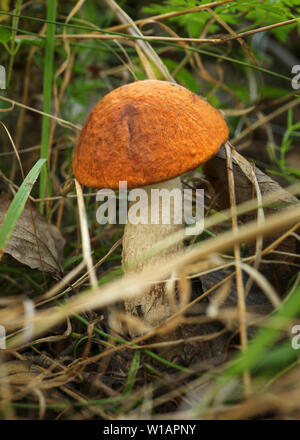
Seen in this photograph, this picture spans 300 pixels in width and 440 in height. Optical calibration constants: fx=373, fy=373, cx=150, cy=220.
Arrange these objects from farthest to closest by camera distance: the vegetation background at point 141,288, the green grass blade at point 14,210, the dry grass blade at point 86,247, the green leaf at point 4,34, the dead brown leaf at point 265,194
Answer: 1. the green leaf at point 4,34
2. the dead brown leaf at point 265,194
3. the green grass blade at point 14,210
4. the dry grass blade at point 86,247
5. the vegetation background at point 141,288

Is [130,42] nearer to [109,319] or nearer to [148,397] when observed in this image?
[109,319]

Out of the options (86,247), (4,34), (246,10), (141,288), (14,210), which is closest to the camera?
(141,288)

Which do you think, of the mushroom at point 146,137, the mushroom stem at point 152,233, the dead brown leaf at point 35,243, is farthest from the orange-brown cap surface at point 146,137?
the dead brown leaf at point 35,243

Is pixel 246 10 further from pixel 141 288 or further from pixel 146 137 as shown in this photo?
pixel 141 288

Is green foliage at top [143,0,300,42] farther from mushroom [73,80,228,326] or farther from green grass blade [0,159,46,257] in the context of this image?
green grass blade [0,159,46,257]

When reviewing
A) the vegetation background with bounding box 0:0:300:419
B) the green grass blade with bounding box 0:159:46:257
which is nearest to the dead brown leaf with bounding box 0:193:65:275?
the vegetation background with bounding box 0:0:300:419

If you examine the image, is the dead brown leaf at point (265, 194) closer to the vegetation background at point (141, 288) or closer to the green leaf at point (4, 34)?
the vegetation background at point (141, 288)

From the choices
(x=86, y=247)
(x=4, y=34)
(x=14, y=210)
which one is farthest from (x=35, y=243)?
Answer: (x=4, y=34)

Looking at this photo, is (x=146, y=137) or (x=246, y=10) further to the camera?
(x=246, y=10)
